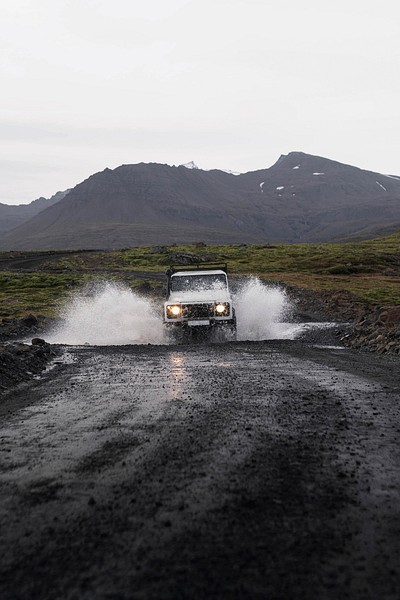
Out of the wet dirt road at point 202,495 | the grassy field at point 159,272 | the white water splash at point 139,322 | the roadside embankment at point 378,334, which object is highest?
the grassy field at point 159,272

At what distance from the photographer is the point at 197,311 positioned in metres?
18.7

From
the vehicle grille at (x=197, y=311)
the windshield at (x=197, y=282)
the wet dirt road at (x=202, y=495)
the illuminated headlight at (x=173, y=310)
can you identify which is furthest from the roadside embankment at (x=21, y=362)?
the windshield at (x=197, y=282)

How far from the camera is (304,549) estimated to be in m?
3.67

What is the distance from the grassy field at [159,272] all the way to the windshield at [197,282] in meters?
13.8

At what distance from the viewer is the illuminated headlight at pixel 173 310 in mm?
18641

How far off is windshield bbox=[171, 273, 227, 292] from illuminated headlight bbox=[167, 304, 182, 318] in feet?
5.44

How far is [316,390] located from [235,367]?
3.28 m

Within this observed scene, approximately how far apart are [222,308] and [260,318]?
651 centimetres

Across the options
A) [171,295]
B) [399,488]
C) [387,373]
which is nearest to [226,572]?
[399,488]

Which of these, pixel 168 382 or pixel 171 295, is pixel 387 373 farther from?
pixel 171 295

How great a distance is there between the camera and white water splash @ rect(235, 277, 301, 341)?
74.8 ft

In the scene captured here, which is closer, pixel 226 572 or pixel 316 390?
pixel 226 572

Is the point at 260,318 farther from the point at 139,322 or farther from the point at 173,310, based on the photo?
the point at 173,310

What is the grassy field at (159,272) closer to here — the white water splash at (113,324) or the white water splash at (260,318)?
the white water splash at (113,324)
